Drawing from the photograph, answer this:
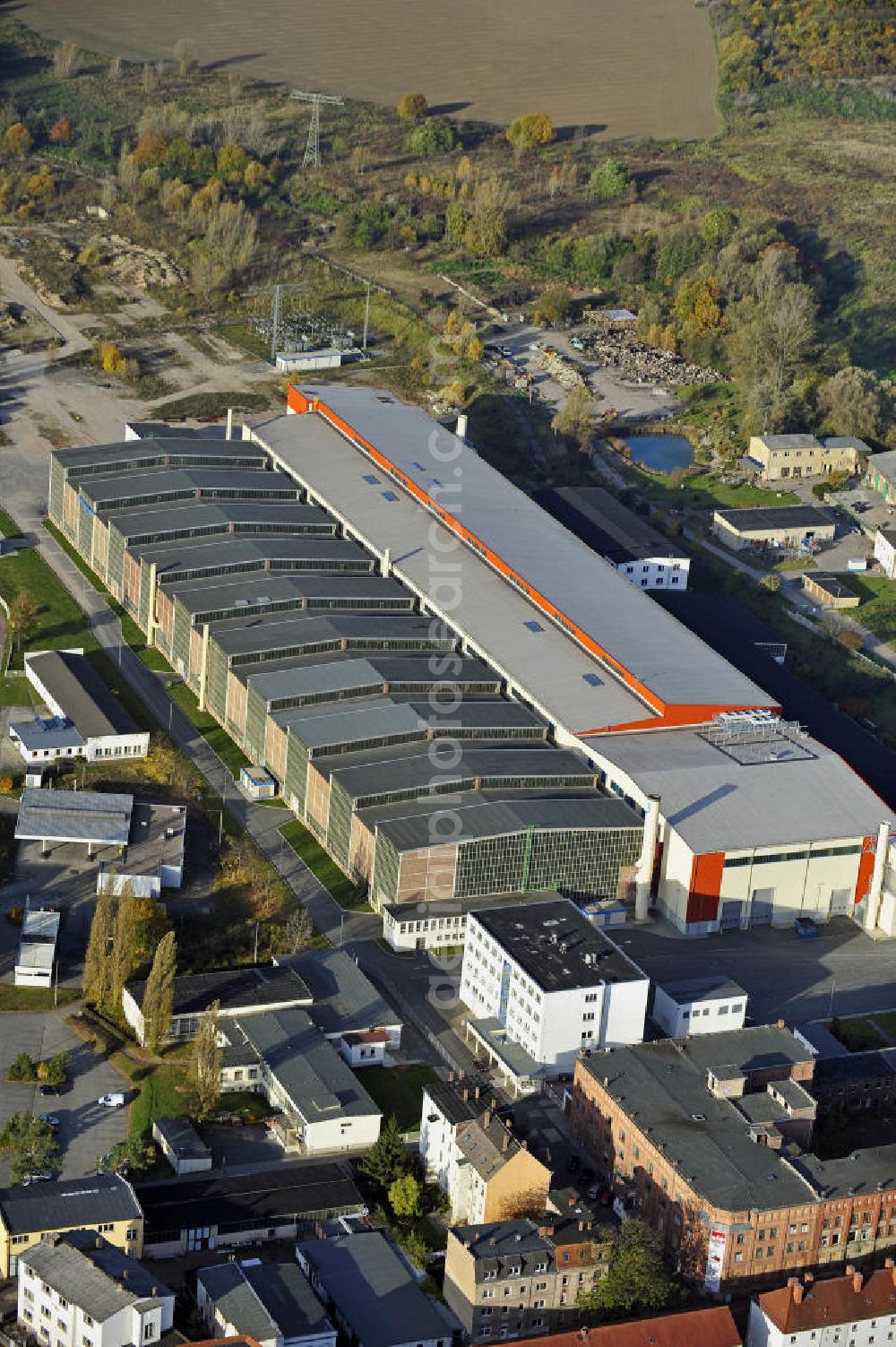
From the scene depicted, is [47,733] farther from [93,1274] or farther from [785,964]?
[93,1274]

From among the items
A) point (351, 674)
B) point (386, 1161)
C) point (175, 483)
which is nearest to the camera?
point (386, 1161)

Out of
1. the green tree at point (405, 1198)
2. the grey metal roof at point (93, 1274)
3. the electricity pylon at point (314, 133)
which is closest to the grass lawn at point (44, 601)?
the green tree at point (405, 1198)

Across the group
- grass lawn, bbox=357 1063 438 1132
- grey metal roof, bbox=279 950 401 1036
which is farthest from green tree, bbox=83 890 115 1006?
grass lawn, bbox=357 1063 438 1132

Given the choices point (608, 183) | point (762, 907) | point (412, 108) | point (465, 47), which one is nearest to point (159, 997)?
point (762, 907)

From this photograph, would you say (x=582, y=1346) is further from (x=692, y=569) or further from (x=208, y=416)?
(x=208, y=416)

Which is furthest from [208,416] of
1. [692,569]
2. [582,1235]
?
[582,1235]

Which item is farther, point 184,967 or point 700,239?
point 700,239

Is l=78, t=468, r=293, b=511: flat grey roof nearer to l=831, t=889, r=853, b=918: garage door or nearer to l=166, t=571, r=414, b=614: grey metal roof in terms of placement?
l=166, t=571, r=414, b=614: grey metal roof

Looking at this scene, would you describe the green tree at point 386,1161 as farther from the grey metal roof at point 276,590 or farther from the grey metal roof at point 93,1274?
the grey metal roof at point 276,590
